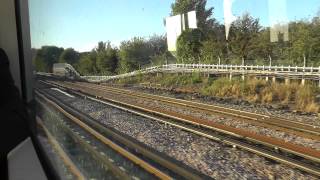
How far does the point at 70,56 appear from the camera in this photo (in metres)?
2.14

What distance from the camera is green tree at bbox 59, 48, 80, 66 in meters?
2.02

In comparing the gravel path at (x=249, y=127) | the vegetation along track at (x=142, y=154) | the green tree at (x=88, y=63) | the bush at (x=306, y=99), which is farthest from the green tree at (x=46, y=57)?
the bush at (x=306, y=99)

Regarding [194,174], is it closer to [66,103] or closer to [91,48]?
[91,48]

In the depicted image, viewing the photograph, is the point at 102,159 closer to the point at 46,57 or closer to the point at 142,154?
the point at 142,154

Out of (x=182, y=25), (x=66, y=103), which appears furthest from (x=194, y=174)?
(x=66, y=103)

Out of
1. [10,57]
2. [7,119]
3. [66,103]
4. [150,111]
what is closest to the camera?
[150,111]

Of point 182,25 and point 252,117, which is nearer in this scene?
point 252,117

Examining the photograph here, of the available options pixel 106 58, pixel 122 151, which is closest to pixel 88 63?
pixel 106 58

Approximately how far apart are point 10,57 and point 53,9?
1.54 meters

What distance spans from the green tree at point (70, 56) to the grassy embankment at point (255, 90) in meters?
0.89

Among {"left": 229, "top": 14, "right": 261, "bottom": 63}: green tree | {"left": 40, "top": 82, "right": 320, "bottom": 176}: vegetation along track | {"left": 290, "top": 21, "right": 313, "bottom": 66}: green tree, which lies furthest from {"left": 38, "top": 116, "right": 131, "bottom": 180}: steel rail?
{"left": 290, "top": 21, "right": 313, "bottom": 66}: green tree

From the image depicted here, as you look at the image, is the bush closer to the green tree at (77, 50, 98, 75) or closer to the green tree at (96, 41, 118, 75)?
the green tree at (96, 41, 118, 75)

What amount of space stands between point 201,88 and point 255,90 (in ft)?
0.56

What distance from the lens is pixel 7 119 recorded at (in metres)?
3.38
